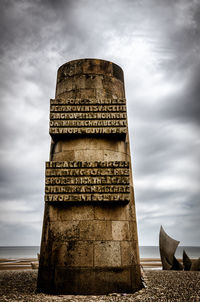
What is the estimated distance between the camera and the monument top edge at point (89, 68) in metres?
11.2

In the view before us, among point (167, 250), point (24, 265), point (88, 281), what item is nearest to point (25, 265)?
point (24, 265)

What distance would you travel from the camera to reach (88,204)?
9.22 metres

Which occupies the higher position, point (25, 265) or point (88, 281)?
point (88, 281)

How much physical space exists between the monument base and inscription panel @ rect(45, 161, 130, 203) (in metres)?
2.26

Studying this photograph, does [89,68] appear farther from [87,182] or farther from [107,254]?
[107,254]

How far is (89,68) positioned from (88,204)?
5.71 meters

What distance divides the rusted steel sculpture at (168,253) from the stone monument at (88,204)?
12335 mm

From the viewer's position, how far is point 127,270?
28.7ft

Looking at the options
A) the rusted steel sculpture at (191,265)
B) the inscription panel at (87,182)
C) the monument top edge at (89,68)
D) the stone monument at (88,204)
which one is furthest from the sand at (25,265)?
the monument top edge at (89,68)

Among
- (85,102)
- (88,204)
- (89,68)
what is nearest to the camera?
(88,204)

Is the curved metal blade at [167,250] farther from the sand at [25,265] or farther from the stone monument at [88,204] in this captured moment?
the stone monument at [88,204]

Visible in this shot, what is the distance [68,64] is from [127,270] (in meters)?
8.55

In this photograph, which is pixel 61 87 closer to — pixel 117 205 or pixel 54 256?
pixel 117 205

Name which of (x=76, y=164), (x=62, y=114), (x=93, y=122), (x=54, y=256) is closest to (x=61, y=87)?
(x=62, y=114)
